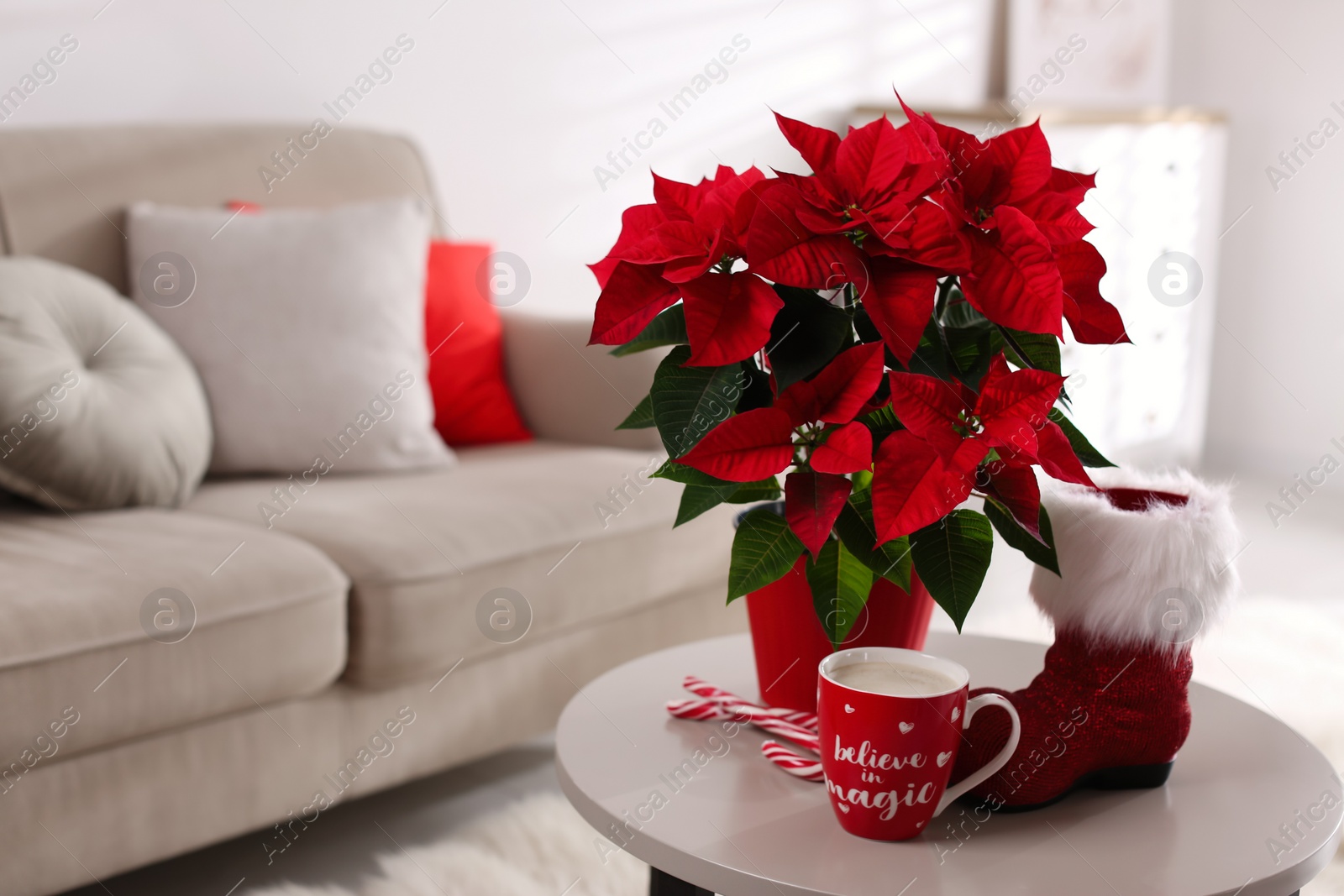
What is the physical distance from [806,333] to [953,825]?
33 cm

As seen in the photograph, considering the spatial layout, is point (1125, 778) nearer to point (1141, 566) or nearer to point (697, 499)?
point (1141, 566)

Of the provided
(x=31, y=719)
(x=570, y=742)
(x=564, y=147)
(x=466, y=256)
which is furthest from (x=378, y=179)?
(x=570, y=742)

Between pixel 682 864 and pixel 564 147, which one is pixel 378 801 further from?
pixel 564 147

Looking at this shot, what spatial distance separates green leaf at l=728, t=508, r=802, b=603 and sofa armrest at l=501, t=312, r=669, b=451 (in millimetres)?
1116

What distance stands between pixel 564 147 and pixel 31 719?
191 cm

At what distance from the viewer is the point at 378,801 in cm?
162

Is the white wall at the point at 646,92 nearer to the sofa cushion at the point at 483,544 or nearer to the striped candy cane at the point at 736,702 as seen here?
the sofa cushion at the point at 483,544

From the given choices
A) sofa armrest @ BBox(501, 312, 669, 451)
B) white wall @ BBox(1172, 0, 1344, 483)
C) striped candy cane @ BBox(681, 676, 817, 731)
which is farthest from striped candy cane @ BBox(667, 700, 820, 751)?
white wall @ BBox(1172, 0, 1344, 483)

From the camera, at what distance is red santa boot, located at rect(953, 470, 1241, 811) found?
750mm

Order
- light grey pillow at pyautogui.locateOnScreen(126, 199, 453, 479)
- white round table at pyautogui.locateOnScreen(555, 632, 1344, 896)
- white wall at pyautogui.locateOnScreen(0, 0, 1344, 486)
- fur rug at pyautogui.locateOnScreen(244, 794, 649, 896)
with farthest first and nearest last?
white wall at pyautogui.locateOnScreen(0, 0, 1344, 486)
light grey pillow at pyautogui.locateOnScreen(126, 199, 453, 479)
fur rug at pyautogui.locateOnScreen(244, 794, 649, 896)
white round table at pyautogui.locateOnScreen(555, 632, 1344, 896)

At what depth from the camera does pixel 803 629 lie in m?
0.88

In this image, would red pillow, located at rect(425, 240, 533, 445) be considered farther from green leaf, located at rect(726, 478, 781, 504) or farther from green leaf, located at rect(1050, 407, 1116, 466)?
green leaf, located at rect(1050, 407, 1116, 466)

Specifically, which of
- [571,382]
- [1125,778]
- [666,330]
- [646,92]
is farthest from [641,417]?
[646,92]

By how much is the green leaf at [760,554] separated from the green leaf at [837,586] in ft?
0.07
